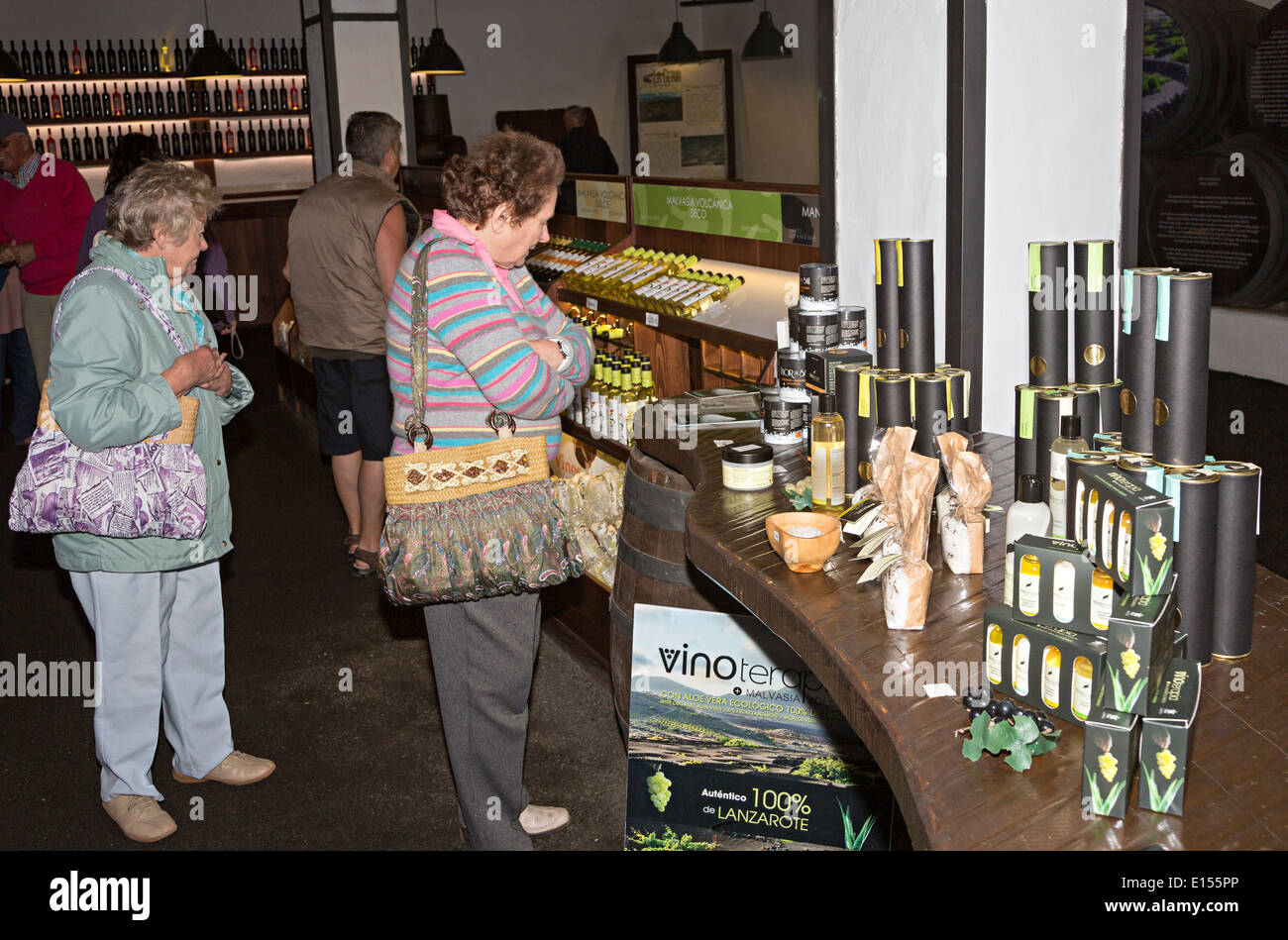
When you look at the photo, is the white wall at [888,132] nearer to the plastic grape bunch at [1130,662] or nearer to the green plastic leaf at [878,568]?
the green plastic leaf at [878,568]

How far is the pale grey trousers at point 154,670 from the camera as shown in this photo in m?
3.10

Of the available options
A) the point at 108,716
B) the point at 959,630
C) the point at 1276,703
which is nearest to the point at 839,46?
the point at 959,630

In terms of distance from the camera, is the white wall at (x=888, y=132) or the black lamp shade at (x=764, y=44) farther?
the black lamp shade at (x=764, y=44)

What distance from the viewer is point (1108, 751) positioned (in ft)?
4.22

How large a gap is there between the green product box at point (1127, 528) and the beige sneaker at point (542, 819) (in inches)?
77.6

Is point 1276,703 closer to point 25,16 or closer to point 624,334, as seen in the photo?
point 624,334

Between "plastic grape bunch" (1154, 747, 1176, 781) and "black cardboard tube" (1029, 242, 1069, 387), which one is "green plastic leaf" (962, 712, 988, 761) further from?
"black cardboard tube" (1029, 242, 1069, 387)

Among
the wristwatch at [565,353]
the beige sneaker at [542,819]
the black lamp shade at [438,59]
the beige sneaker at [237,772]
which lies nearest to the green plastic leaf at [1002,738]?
the wristwatch at [565,353]

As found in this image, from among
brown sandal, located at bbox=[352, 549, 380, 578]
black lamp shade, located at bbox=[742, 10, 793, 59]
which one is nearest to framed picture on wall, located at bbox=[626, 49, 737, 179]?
black lamp shade, located at bbox=[742, 10, 793, 59]

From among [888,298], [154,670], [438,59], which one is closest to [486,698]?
[154,670]

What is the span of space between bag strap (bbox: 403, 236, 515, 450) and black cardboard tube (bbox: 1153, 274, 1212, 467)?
146 centimetres

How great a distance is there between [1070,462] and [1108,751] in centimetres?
57

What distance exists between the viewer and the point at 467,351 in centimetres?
247

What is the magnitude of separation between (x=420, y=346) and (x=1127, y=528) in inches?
60.0
